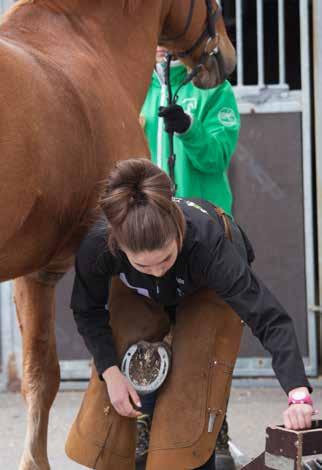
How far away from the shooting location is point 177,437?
2199 millimetres

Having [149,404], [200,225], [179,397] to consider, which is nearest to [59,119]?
[200,225]

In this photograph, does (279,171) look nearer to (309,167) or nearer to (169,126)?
(309,167)

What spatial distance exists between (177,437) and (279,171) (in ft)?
7.24

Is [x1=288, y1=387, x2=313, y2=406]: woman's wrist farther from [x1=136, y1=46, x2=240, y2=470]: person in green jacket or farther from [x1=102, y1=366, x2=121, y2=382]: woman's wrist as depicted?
[x1=136, y1=46, x2=240, y2=470]: person in green jacket

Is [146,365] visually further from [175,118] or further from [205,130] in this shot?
[205,130]

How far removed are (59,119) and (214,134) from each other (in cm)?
113

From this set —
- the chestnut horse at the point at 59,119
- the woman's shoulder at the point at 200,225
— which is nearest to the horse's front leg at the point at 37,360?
the chestnut horse at the point at 59,119

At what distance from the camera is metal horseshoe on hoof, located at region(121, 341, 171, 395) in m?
2.29

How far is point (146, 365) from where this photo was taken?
231cm

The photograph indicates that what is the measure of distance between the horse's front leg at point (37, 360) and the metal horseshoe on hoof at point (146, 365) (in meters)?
0.50

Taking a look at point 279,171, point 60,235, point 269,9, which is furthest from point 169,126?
point 269,9

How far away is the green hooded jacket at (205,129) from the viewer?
10.3 feet

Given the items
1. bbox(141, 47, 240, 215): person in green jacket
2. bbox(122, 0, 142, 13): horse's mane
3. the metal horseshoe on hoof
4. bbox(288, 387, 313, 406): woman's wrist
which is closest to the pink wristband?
bbox(288, 387, 313, 406): woman's wrist

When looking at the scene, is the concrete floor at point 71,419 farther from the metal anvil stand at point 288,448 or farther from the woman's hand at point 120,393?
the metal anvil stand at point 288,448
